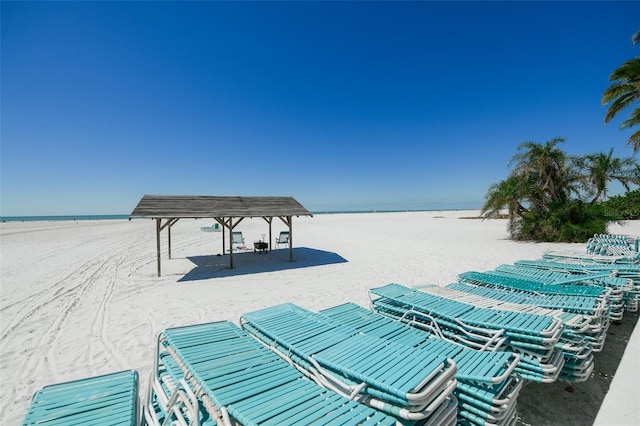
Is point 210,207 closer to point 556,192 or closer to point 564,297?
point 564,297

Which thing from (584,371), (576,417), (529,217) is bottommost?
(576,417)

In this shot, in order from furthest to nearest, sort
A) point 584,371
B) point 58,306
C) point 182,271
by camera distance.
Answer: point 182,271, point 58,306, point 584,371

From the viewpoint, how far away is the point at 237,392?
2.19 m

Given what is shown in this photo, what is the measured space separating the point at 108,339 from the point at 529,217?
2008 cm

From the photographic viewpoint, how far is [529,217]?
54.2 feet

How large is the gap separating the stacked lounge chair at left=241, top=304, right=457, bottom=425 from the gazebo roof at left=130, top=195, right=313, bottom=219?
25.5ft

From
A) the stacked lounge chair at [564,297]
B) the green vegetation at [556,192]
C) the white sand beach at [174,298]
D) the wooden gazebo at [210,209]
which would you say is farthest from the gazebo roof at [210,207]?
the green vegetation at [556,192]

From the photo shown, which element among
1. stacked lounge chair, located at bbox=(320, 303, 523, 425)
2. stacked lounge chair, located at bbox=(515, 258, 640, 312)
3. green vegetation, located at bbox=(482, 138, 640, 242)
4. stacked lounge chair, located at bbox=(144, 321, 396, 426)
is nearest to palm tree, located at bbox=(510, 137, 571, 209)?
green vegetation, located at bbox=(482, 138, 640, 242)

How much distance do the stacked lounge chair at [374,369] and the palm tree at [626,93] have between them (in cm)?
1697

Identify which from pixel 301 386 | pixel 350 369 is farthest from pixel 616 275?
pixel 301 386

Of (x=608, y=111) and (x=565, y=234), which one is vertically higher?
(x=608, y=111)

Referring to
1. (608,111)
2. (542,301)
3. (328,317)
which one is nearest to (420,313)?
(328,317)

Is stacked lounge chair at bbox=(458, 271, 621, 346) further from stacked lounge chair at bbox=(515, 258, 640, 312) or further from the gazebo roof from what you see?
the gazebo roof

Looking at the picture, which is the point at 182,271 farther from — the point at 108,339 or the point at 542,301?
the point at 542,301
